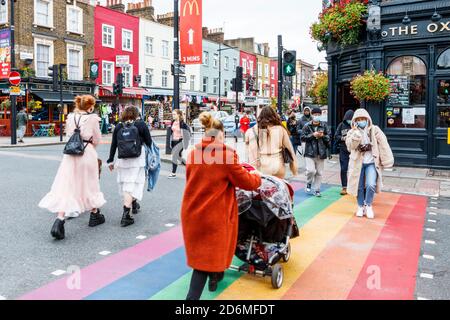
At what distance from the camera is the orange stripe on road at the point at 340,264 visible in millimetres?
4227

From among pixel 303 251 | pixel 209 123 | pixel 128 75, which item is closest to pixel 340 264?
pixel 303 251

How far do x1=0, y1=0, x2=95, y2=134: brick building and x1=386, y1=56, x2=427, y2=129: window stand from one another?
20825 mm

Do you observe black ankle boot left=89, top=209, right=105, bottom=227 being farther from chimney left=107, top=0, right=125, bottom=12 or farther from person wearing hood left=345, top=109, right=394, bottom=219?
chimney left=107, top=0, right=125, bottom=12

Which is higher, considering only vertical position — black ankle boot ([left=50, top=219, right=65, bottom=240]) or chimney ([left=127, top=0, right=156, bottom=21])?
chimney ([left=127, top=0, right=156, bottom=21])

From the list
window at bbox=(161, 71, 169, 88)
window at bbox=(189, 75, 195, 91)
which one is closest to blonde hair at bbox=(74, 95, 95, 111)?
window at bbox=(161, 71, 169, 88)

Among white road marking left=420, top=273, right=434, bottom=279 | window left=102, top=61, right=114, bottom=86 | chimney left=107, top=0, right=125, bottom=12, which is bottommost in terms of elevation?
white road marking left=420, top=273, right=434, bottom=279

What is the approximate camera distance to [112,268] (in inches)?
189

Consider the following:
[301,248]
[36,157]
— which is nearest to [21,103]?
[36,157]

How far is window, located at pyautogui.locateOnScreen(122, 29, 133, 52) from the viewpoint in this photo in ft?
115

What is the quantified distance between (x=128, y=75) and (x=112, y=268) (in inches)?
1269

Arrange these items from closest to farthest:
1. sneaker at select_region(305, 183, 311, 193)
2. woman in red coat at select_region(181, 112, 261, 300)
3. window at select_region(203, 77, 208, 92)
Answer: woman in red coat at select_region(181, 112, 261, 300) → sneaker at select_region(305, 183, 311, 193) → window at select_region(203, 77, 208, 92)

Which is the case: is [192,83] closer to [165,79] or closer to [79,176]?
[165,79]

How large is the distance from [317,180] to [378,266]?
434 cm

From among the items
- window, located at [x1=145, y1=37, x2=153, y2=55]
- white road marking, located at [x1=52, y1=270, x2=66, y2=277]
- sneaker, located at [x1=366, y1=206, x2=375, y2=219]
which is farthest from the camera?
window, located at [x1=145, y1=37, x2=153, y2=55]
